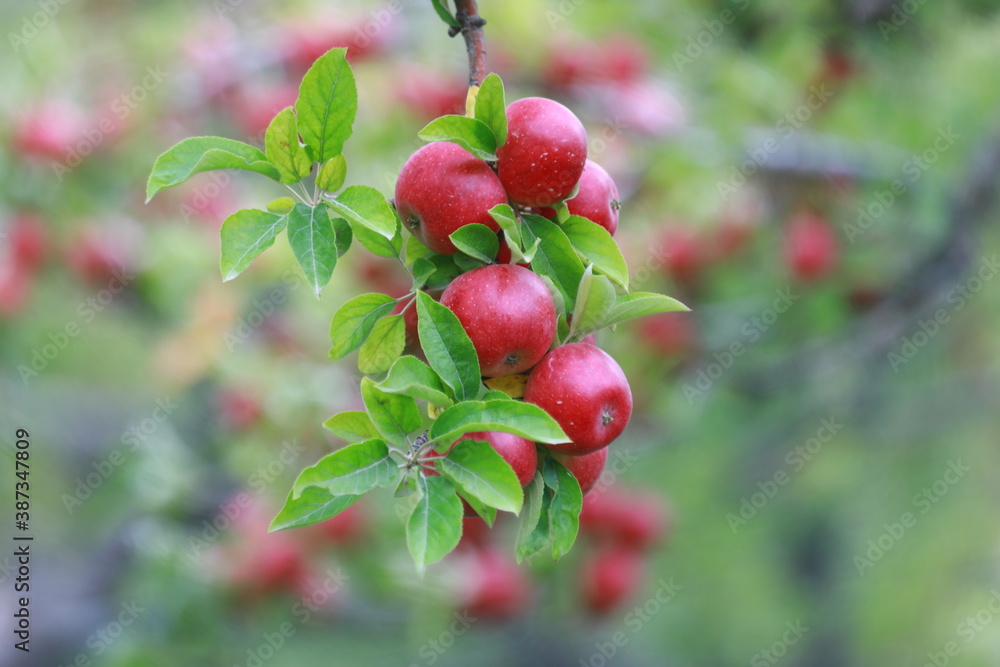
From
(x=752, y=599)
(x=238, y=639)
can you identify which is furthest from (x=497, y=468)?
(x=752, y=599)

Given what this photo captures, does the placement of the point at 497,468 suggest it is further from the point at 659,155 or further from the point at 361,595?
the point at 361,595

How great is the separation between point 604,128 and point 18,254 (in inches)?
71.9

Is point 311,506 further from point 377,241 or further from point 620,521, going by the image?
point 620,521

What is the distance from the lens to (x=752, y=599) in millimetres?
4656
